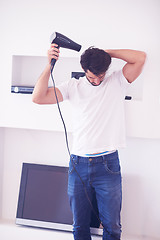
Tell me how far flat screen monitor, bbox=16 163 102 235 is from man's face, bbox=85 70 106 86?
88 cm

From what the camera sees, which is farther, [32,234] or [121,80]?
[32,234]

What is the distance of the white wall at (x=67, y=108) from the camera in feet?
6.68

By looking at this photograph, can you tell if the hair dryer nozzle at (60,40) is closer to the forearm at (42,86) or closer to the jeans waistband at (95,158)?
the forearm at (42,86)

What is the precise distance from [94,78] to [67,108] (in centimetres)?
54

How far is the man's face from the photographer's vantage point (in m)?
1.63

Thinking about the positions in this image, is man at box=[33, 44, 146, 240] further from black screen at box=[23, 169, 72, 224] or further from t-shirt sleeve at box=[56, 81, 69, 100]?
black screen at box=[23, 169, 72, 224]

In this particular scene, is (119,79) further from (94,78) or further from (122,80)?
(94,78)

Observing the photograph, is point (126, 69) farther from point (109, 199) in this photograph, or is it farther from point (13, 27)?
point (13, 27)

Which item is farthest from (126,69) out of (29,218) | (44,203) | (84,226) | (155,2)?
(29,218)

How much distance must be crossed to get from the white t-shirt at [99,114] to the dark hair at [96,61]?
0.16 meters

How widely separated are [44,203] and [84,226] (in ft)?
1.93

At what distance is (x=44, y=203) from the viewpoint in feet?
7.67

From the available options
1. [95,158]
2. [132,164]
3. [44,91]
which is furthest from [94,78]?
[132,164]

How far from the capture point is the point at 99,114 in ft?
5.63
